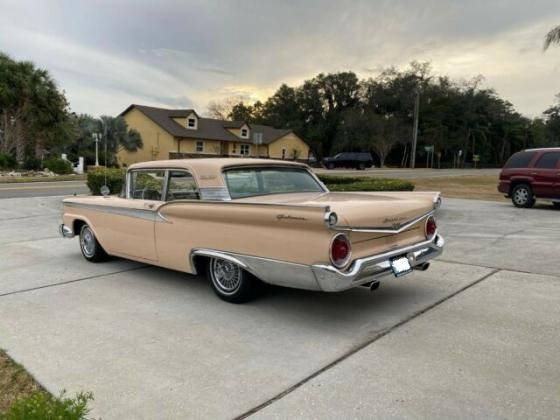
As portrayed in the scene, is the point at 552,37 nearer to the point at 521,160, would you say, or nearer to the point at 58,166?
the point at 521,160

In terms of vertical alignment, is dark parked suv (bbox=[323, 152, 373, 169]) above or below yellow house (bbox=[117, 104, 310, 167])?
below

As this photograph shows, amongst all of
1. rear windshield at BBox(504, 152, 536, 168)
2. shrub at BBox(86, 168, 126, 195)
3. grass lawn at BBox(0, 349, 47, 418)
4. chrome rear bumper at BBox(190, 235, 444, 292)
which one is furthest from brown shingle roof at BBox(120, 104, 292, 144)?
grass lawn at BBox(0, 349, 47, 418)

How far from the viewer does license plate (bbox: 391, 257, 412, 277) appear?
438cm

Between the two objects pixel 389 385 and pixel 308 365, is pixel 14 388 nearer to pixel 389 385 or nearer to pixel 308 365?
pixel 308 365

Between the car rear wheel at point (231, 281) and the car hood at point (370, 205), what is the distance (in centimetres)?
71

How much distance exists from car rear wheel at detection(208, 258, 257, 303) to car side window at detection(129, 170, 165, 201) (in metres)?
1.16

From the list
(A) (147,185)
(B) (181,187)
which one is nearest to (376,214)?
(B) (181,187)

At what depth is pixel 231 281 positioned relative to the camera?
192 inches

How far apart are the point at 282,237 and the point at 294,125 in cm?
6315

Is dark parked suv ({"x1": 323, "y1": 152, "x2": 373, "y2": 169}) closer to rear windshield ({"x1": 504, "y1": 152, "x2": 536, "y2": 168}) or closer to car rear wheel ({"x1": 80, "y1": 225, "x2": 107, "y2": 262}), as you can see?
rear windshield ({"x1": 504, "y1": 152, "x2": 536, "y2": 168})

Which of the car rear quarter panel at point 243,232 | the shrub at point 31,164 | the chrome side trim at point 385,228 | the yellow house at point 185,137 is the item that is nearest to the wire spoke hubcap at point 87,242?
the car rear quarter panel at point 243,232

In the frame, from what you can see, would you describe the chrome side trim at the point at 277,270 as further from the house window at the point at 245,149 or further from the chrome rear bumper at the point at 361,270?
the house window at the point at 245,149

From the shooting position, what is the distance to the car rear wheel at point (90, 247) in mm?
6637

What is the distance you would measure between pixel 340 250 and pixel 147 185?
9.51 ft
